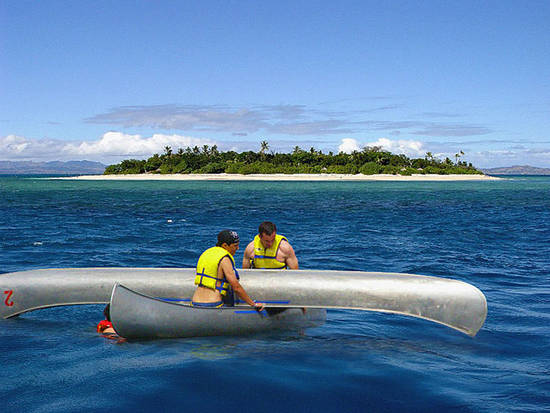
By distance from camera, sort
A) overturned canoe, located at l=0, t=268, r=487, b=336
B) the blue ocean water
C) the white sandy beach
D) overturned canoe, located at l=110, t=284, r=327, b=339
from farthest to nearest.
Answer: the white sandy beach < overturned canoe, located at l=0, t=268, r=487, b=336 < overturned canoe, located at l=110, t=284, r=327, b=339 < the blue ocean water

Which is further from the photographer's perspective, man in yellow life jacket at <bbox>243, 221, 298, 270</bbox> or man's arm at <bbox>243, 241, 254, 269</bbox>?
man's arm at <bbox>243, 241, 254, 269</bbox>

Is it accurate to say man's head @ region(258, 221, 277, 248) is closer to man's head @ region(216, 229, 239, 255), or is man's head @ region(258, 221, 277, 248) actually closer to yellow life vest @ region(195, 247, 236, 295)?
man's head @ region(216, 229, 239, 255)

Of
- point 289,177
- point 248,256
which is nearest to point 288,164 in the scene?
point 289,177

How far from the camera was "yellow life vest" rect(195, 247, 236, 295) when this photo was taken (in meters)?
7.08

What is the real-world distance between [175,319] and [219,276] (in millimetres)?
844

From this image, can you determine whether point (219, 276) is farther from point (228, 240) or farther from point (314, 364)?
point (314, 364)

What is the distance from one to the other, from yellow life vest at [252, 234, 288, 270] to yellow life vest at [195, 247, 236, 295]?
A: 1025 millimetres

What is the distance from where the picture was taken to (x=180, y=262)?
571 inches

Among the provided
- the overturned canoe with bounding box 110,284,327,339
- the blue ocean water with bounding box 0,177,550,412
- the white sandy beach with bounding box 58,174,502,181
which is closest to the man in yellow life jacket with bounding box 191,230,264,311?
the overturned canoe with bounding box 110,284,327,339

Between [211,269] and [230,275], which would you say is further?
[211,269]

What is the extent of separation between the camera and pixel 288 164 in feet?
386

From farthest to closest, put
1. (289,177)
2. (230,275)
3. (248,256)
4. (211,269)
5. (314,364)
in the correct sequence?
(289,177) → (248,256) → (211,269) → (230,275) → (314,364)

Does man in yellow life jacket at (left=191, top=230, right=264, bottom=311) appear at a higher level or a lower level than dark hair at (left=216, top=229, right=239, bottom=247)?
lower

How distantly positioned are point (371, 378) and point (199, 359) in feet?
7.15
